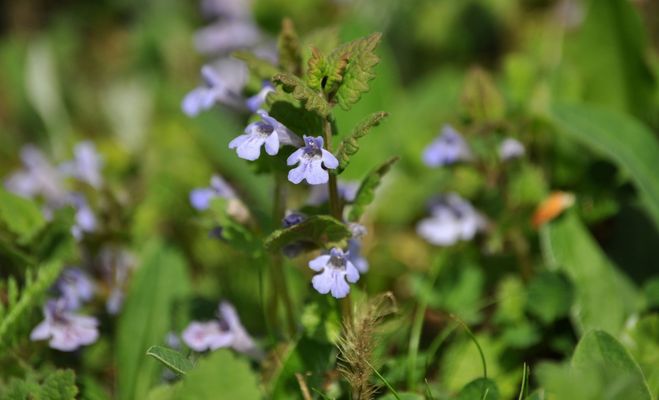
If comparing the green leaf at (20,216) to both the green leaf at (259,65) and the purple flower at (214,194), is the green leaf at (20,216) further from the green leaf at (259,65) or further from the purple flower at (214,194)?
the green leaf at (259,65)

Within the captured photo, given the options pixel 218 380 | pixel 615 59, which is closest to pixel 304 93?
pixel 218 380

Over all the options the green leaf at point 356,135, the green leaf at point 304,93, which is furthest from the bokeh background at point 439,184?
the green leaf at point 304,93

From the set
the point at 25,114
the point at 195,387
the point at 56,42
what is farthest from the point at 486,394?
the point at 56,42

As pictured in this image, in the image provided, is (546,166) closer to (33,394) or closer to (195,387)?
(195,387)

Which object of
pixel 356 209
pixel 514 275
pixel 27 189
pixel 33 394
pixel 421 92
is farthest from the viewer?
pixel 421 92

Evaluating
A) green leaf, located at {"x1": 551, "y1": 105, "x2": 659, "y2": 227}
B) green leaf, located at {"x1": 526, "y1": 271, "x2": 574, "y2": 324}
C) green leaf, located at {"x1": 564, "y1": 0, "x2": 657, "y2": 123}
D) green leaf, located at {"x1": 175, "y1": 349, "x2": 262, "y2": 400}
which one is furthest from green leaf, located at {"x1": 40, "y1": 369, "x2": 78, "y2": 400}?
green leaf, located at {"x1": 564, "y1": 0, "x2": 657, "y2": 123}

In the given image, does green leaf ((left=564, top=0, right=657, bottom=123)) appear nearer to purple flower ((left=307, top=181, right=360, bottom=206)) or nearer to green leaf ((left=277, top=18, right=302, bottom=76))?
purple flower ((left=307, top=181, right=360, bottom=206))

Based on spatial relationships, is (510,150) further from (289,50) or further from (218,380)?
(218,380)
